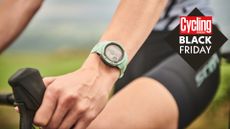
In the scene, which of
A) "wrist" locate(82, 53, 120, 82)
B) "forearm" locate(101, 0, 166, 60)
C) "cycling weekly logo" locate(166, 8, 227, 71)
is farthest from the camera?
"cycling weekly logo" locate(166, 8, 227, 71)

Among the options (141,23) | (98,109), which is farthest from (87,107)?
(141,23)

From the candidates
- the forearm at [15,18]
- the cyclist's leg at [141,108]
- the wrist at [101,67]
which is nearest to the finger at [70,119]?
the wrist at [101,67]

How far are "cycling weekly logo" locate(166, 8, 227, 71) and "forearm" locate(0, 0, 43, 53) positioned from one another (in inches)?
19.4

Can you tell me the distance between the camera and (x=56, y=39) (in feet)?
4.70

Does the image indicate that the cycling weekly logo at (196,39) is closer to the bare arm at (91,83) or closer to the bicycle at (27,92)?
the bare arm at (91,83)

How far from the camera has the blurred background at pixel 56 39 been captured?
1407 mm

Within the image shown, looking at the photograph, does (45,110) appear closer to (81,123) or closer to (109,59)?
(81,123)

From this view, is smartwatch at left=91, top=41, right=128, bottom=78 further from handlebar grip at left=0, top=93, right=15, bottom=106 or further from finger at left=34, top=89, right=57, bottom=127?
handlebar grip at left=0, top=93, right=15, bottom=106

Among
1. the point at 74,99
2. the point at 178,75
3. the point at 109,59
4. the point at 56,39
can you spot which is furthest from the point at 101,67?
the point at 178,75

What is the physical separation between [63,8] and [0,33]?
0.23 metres

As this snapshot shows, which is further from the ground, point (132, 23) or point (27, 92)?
point (27, 92)

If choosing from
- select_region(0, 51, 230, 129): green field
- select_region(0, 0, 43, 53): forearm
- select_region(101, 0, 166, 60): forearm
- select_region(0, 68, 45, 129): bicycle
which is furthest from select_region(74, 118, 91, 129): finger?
select_region(0, 0, 43, 53): forearm

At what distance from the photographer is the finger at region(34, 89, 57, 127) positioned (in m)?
0.92

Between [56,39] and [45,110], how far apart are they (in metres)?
0.55
